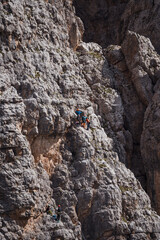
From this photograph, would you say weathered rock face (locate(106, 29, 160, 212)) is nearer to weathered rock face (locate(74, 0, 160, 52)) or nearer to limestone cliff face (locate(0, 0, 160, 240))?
limestone cliff face (locate(0, 0, 160, 240))

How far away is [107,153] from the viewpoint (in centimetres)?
3647

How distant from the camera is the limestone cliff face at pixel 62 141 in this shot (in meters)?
29.5

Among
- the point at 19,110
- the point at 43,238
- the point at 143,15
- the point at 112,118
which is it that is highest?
the point at 143,15

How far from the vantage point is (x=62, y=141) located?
34.3 m

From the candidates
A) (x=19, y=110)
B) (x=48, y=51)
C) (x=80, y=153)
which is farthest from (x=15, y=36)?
(x=80, y=153)

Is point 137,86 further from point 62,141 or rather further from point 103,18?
point 103,18

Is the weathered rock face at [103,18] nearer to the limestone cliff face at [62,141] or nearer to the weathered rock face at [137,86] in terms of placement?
the weathered rock face at [137,86]

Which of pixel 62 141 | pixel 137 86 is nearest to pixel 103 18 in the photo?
pixel 137 86

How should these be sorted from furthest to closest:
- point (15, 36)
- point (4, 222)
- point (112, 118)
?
1. point (112, 118)
2. point (15, 36)
3. point (4, 222)

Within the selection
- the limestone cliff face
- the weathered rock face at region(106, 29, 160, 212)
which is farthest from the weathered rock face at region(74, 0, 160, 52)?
the limestone cliff face

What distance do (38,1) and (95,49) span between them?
10124 millimetres

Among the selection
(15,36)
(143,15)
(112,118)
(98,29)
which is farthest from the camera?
(98,29)

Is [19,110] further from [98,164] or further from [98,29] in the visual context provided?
[98,29]

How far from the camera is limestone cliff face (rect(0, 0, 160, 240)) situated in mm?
29547
